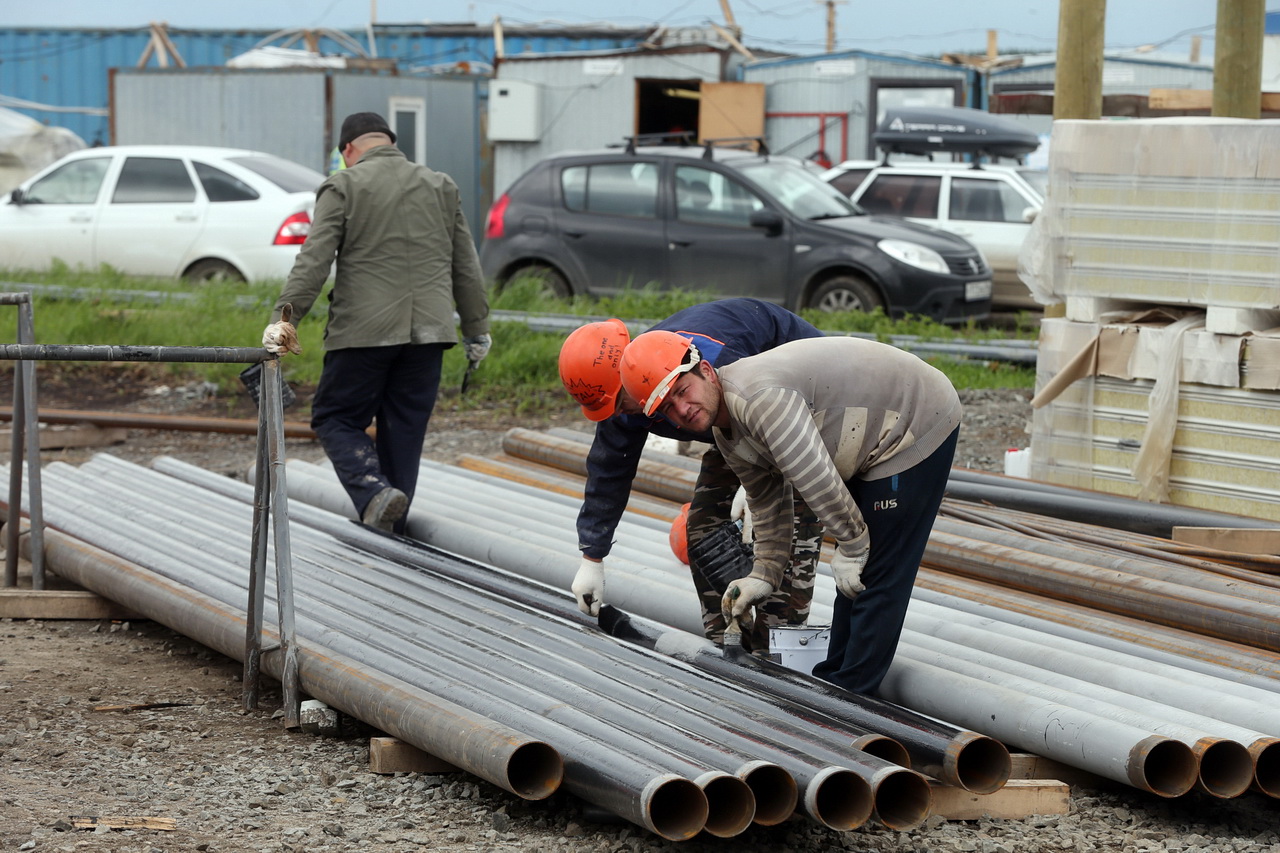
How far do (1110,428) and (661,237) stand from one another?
6683mm

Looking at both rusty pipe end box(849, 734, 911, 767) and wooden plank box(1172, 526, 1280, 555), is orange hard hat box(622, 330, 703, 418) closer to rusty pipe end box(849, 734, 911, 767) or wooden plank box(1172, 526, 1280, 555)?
rusty pipe end box(849, 734, 911, 767)

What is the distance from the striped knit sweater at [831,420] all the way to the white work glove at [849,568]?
21 mm

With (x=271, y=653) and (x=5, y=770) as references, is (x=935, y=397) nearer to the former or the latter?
(x=271, y=653)

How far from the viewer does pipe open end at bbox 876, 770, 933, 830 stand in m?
3.37

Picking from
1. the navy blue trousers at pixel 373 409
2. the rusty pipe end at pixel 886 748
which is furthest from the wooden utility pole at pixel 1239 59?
the rusty pipe end at pixel 886 748

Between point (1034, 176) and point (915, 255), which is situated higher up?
point (1034, 176)

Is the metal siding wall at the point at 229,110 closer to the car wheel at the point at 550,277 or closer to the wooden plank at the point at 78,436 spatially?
the car wheel at the point at 550,277

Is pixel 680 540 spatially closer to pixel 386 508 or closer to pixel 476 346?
pixel 386 508

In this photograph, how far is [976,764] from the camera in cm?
364

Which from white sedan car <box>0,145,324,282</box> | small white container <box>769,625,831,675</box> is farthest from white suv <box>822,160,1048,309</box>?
small white container <box>769,625,831,675</box>

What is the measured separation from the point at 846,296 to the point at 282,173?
5011 millimetres

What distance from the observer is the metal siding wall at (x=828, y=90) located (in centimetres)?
2025

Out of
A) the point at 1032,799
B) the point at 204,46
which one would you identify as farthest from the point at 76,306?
the point at 204,46

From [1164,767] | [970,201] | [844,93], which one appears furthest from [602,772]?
[844,93]
